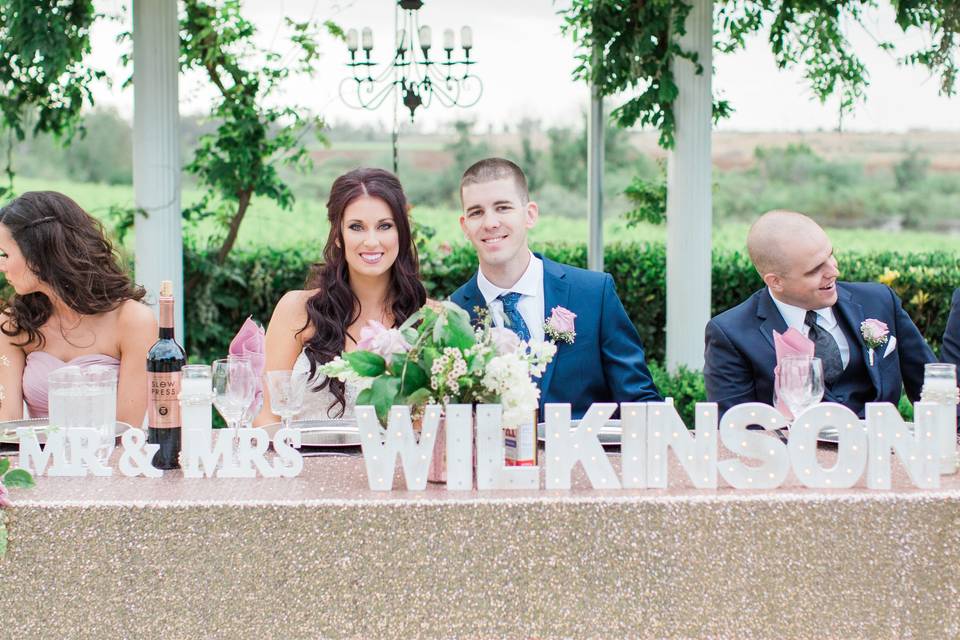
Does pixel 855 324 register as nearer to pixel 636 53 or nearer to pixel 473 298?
pixel 473 298

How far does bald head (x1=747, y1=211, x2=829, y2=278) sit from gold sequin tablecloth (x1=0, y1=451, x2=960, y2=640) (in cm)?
102

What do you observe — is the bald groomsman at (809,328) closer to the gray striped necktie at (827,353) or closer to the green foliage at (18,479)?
the gray striped necktie at (827,353)

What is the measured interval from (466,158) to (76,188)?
18.1ft

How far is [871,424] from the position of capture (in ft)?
6.88

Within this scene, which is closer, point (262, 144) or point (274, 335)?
point (274, 335)

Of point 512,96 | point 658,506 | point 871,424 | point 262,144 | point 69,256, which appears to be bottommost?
point 658,506

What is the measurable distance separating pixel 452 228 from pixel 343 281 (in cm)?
1139

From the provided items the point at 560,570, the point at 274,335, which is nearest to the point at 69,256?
the point at 274,335

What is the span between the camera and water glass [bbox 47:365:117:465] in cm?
226

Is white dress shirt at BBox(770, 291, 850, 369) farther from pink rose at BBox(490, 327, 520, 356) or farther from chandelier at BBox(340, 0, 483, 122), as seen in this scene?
chandelier at BBox(340, 0, 483, 122)

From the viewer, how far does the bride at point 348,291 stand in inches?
124

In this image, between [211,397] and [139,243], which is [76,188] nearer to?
[139,243]

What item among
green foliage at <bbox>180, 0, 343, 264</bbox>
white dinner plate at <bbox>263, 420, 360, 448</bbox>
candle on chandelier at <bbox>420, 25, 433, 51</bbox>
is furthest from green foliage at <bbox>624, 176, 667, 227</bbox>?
white dinner plate at <bbox>263, 420, 360, 448</bbox>

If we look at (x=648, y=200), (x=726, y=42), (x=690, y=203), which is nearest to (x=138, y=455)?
(x=690, y=203)
